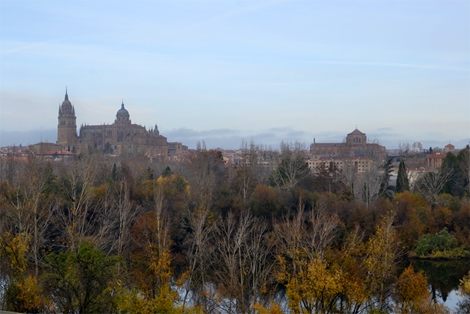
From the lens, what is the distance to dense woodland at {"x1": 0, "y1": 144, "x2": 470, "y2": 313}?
9.87 meters

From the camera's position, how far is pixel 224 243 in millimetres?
14594

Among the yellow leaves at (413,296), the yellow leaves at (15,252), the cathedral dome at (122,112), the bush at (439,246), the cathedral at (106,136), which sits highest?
the cathedral dome at (122,112)

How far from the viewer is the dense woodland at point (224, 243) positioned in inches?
388

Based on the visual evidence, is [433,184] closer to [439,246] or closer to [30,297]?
[439,246]

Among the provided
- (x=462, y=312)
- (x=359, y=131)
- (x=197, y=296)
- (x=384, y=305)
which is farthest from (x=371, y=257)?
(x=359, y=131)

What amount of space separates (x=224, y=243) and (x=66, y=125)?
82908 mm

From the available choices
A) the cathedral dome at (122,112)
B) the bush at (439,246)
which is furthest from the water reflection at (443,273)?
the cathedral dome at (122,112)

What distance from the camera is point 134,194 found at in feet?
78.2

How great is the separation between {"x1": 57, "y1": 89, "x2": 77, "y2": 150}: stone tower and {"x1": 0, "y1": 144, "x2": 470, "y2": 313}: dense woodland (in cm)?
6433

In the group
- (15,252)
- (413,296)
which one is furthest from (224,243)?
Answer: (15,252)

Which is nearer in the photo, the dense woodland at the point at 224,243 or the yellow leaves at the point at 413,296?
the dense woodland at the point at 224,243

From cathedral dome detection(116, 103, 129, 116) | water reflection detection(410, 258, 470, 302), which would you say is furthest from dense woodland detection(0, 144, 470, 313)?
cathedral dome detection(116, 103, 129, 116)

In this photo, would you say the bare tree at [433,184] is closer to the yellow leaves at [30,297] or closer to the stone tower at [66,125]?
the yellow leaves at [30,297]

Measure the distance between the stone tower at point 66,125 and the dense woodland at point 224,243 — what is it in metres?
64.3
